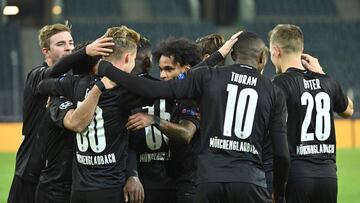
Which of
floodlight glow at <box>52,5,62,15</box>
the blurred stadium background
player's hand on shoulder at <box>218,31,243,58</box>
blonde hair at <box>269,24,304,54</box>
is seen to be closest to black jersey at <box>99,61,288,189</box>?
player's hand on shoulder at <box>218,31,243,58</box>

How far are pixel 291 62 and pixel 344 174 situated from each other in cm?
946

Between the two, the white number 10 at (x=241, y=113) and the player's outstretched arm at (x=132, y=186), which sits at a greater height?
the white number 10 at (x=241, y=113)

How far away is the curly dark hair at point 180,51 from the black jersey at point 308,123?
0.67 m

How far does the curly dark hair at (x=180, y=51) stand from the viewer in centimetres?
597

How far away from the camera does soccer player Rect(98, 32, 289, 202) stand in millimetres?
5203

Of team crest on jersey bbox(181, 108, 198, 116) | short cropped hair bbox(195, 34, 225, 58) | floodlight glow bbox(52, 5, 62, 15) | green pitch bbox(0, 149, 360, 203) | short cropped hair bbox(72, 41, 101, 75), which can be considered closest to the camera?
short cropped hair bbox(72, 41, 101, 75)

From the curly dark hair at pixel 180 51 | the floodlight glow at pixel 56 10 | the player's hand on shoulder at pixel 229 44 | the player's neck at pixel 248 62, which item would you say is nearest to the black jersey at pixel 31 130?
the curly dark hair at pixel 180 51

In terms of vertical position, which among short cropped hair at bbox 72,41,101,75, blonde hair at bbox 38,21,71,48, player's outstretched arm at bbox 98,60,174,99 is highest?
blonde hair at bbox 38,21,71,48

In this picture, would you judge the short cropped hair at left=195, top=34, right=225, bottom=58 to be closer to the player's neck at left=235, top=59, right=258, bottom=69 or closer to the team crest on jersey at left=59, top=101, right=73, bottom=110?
the player's neck at left=235, top=59, right=258, bottom=69

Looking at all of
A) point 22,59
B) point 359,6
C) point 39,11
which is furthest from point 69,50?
point 359,6

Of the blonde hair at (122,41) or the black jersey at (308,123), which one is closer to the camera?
the blonde hair at (122,41)

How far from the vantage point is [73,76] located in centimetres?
556

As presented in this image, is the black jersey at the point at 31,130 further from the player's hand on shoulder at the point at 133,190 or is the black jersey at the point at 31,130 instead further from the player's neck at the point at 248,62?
the player's neck at the point at 248,62

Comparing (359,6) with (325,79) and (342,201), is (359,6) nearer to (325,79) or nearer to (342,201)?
(342,201)
